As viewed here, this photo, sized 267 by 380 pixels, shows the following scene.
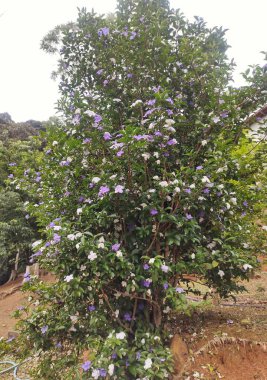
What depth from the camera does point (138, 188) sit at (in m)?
2.60

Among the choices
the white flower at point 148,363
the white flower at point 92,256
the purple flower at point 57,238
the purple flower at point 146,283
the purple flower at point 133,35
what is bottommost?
the white flower at point 148,363

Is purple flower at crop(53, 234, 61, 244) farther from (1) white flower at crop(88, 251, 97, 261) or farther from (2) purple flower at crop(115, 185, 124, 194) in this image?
(2) purple flower at crop(115, 185, 124, 194)

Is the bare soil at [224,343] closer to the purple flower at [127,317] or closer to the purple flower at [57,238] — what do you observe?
the purple flower at [127,317]

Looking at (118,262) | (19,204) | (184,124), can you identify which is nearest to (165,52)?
(184,124)

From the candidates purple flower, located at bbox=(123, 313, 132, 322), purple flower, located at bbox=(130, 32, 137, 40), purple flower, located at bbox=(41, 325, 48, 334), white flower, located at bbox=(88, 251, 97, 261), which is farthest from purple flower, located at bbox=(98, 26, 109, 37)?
purple flower, located at bbox=(41, 325, 48, 334)

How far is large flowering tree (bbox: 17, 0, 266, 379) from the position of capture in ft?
7.70

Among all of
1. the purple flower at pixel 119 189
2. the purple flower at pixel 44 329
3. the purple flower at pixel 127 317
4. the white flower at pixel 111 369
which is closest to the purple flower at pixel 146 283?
the purple flower at pixel 127 317

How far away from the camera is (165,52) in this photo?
2.89 metres

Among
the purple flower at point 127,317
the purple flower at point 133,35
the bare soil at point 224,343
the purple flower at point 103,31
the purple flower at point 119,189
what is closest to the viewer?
the purple flower at point 119,189

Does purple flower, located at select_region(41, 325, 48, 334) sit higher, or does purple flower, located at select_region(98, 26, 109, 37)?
purple flower, located at select_region(98, 26, 109, 37)

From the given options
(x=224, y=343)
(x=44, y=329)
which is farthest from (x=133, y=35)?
(x=224, y=343)

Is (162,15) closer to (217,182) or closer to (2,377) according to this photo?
(217,182)

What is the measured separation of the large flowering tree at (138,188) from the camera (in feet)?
7.70

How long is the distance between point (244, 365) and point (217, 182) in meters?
1.88
